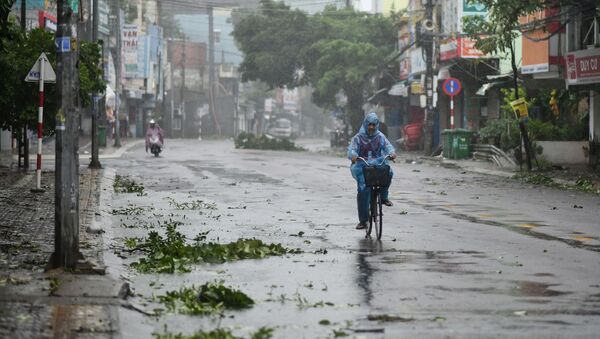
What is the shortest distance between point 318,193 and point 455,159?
66.8 feet

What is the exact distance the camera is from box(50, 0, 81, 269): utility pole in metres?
10.7

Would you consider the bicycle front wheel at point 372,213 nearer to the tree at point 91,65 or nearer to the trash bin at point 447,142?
the tree at point 91,65

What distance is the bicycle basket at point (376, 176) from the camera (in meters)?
15.0

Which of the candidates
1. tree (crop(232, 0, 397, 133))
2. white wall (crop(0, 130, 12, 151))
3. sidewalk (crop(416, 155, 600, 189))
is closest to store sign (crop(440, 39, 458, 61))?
sidewalk (crop(416, 155, 600, 189))

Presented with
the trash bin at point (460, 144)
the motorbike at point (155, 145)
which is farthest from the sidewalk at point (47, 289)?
the motorbike at point (155, 145)

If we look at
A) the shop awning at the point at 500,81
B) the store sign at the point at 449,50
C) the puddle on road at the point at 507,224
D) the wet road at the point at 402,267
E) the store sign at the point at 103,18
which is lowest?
the puddle on road at the point at 507,224

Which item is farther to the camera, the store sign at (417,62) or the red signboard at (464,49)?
the store sign at (417,62)

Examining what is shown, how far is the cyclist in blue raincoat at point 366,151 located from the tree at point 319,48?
50.3 metres

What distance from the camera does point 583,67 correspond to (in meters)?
31.7

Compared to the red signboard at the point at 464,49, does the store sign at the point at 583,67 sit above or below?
below

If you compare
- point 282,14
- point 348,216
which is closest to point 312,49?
point 282,14

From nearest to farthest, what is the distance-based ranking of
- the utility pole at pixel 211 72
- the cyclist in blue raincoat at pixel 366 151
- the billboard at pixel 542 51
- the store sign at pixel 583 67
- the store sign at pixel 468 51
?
the cyclist in blue raincoat at pixel 366 151
the store sign at pixel 583 67
the billboard at pixel 542 51
the store sign at pixel 468 51
the utility pole at pixel 211 72

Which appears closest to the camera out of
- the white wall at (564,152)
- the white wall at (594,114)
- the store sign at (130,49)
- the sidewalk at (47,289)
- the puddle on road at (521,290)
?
the sidewalk at (47,289)

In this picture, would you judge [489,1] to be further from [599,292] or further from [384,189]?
[599,292]
